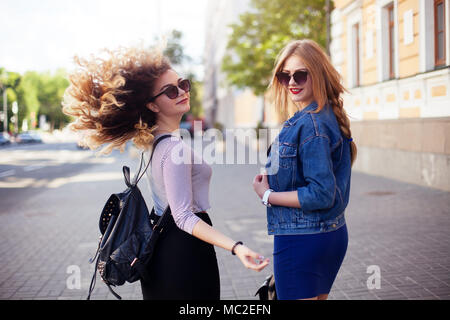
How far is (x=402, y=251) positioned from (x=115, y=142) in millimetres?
4139

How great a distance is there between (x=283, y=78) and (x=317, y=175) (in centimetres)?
57

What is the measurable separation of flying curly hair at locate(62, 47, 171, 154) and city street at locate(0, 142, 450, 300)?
2033 mm

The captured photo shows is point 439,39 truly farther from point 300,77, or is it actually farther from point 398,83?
point 300,77

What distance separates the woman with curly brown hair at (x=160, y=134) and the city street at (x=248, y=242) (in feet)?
6.66

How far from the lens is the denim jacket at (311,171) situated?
76.1 inches

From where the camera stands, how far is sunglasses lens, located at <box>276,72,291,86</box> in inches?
86.2

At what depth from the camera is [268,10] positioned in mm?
22031

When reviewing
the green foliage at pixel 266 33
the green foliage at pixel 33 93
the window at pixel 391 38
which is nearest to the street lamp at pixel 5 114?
the green foliage at pixel 33 93

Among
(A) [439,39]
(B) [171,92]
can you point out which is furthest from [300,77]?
(A) [439,39]

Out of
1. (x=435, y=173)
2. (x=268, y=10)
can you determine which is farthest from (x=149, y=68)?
(x=268, y=10)

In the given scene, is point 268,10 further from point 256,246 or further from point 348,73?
point 256,246

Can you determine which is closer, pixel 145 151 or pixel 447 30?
pixel 145 151

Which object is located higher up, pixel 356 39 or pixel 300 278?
pixel 356 39

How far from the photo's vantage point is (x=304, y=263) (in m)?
2.03
